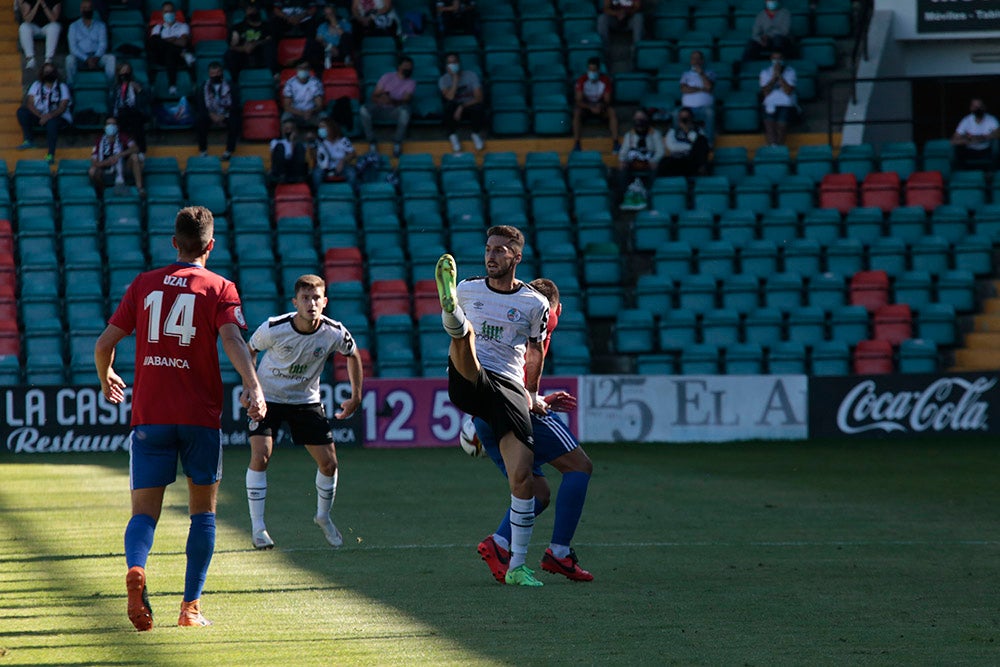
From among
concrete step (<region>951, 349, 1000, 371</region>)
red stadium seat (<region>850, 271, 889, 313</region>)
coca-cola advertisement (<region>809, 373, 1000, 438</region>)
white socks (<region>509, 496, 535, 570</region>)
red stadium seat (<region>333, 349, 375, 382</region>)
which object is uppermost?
white socks (<region>509, 496, 535, 570</region>)

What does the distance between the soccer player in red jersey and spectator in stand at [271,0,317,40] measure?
19.3m

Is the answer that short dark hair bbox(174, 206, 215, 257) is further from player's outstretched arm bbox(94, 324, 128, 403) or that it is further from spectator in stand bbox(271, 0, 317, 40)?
spectator in stand bbox(271, 0, 317, 40)

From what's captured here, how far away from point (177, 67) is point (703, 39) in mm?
9240

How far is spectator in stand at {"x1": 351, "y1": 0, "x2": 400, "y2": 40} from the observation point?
26.9 meters

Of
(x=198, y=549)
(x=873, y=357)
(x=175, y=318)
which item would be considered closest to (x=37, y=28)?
(x=873, y=357)

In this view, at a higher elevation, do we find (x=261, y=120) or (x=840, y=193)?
(x=261, y=120)

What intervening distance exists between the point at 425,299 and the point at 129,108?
5.72 m

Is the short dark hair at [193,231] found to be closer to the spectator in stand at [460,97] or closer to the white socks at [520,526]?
the white socks at [520,526]

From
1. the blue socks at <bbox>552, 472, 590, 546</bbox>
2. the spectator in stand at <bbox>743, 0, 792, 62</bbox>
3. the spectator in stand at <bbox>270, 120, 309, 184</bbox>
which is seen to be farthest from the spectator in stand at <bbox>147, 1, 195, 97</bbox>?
the blue socks at <bbox>552, 472, 590, 546</bbox>

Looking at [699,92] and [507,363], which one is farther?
[699,92]

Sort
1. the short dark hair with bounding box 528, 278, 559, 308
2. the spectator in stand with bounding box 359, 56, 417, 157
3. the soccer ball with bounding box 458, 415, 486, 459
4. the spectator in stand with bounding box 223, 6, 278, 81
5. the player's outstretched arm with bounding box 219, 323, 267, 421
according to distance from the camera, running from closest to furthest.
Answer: the player's outstretched arm with bounding box 219, 323, 267, 421
the soccer ball with bounding box 458, 415, 486, 459
the short dark hair with bounding box 528, 278, 559, 308
the spectator in stand with bounding box 359, 56, 417, 157
the spectator in stand with bounding box 223, 6, 278, 81

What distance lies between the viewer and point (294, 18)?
2683cm

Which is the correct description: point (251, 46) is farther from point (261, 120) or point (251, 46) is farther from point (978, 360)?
point (978, 360)

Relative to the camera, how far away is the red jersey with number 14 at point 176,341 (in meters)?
7.31
